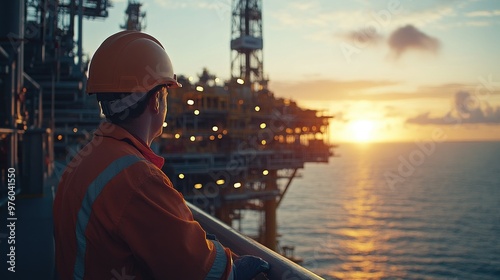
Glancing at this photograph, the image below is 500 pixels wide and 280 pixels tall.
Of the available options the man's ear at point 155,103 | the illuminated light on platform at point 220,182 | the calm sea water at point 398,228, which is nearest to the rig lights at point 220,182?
the illuminated light on platform at point 220,182

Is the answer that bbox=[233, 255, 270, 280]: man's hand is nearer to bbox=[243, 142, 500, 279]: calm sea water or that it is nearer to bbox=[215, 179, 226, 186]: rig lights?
bbox=[215, 179, 226, 186]: rig lights

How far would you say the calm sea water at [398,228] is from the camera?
3909 cm

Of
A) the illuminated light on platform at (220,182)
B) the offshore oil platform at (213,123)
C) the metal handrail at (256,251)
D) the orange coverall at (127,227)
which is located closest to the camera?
the orange coverall at (127,227)

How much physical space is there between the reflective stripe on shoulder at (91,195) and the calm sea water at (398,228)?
36925mm

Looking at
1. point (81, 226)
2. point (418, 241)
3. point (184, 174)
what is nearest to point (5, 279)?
point (81, 226)

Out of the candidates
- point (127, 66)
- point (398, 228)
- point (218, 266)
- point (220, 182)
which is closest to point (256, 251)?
point (218, 266)

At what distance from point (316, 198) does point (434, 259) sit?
44896mm

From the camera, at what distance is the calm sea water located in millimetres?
39094

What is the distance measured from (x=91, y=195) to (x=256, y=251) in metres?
0.93

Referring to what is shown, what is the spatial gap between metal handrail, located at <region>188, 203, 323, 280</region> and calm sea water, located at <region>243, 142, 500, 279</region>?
118 ft

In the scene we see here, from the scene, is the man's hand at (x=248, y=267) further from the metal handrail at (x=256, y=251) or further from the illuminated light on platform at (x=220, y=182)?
the illuminated light on platform at (x=220, y=182)

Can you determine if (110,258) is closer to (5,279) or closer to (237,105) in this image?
(5,279)

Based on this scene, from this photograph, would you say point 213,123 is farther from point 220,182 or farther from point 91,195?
point 91,195

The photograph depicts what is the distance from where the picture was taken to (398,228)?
56406 mm
